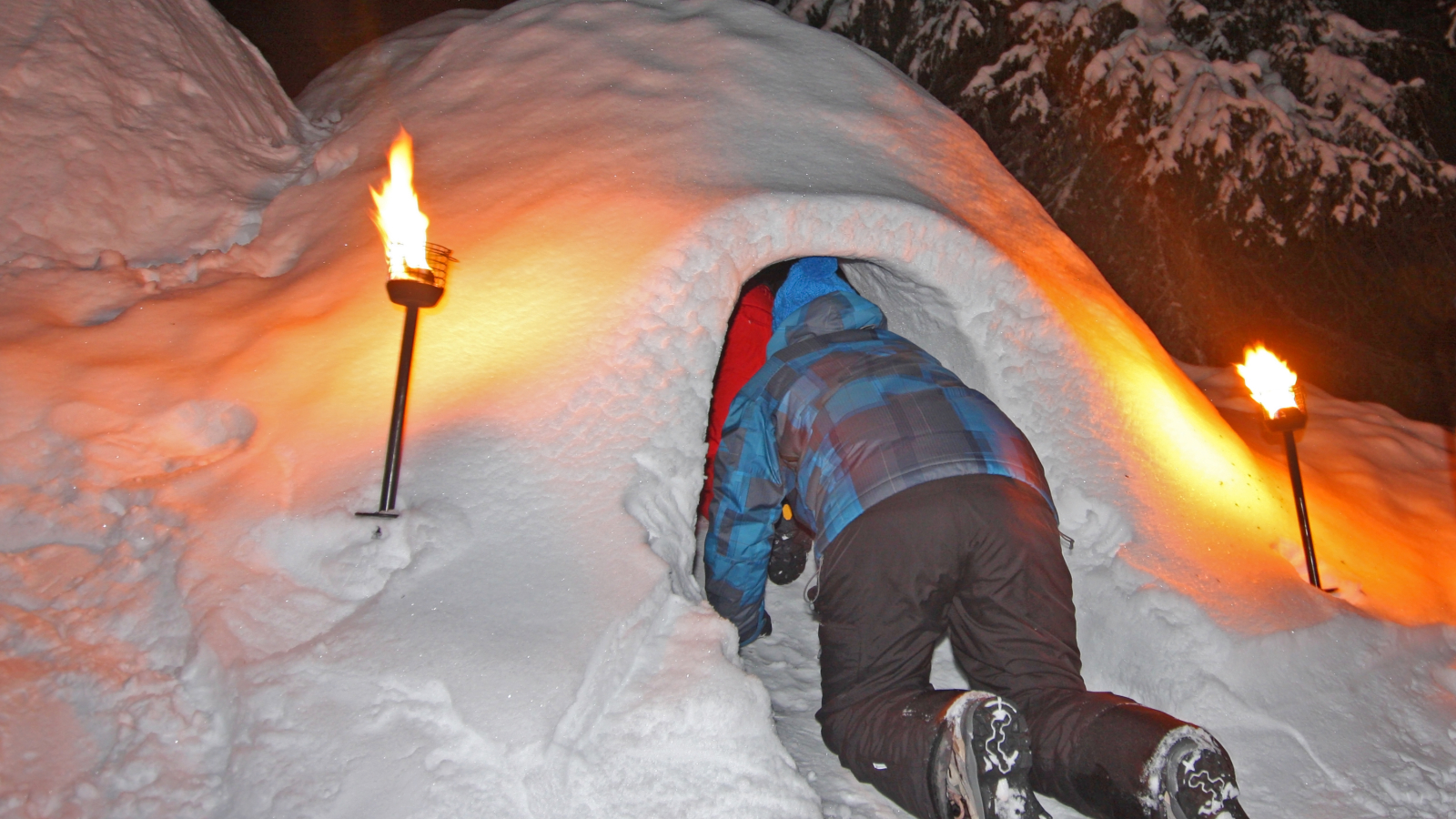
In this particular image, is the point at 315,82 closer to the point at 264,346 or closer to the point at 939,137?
the point at 264,346

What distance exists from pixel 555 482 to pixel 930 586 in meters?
0.96

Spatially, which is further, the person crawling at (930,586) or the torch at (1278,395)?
the torch at (1278,395)

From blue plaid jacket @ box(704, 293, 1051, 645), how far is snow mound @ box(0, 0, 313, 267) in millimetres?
2260

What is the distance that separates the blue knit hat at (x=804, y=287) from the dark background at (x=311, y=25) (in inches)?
271

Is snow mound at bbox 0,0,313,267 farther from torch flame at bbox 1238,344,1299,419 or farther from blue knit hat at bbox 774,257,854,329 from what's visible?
torch flame at bbox 1238,344,1299,419

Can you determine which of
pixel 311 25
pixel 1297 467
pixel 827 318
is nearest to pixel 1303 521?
pixel 1297 467

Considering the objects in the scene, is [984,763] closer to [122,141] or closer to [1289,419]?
[1289,419]

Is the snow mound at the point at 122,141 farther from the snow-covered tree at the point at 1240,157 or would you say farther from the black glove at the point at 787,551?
the snow-covered tree at the point at 1240,157

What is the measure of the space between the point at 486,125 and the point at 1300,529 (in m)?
3.40

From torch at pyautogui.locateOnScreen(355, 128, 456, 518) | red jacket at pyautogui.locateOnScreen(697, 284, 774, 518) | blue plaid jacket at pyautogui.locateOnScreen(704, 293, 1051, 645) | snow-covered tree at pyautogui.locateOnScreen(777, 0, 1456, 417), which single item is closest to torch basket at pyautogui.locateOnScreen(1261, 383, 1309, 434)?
blue plaid jacket at pyautogui.locateOnScreen(704, 293, 1051, 645)

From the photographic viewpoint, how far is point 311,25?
828 cm

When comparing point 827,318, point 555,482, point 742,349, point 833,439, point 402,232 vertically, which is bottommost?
point 742,349

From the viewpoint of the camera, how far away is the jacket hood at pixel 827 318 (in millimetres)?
2338

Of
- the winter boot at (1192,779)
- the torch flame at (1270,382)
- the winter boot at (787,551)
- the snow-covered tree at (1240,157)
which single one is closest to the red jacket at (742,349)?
the winter boot at (787,551)
